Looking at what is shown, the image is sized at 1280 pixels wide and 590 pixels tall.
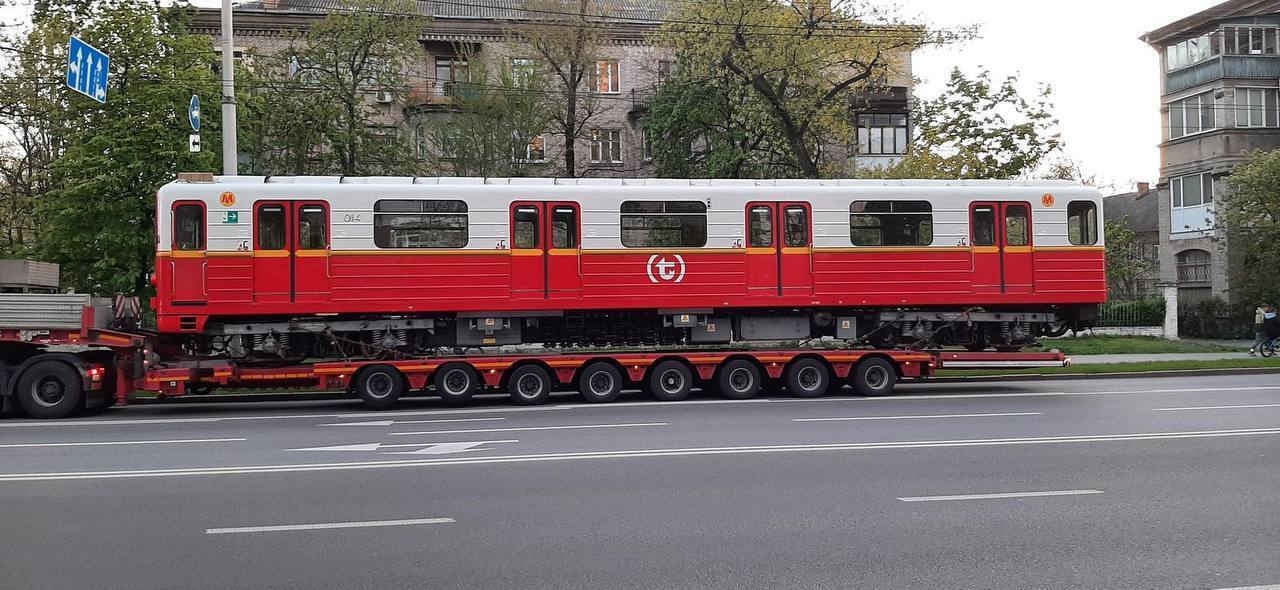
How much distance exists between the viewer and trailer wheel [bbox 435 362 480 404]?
54.2 ft

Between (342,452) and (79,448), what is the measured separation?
3.44m

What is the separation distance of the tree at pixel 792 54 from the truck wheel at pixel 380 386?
16625mm

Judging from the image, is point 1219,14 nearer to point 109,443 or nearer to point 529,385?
point 529,385

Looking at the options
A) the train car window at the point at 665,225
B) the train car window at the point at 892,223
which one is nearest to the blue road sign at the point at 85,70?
the train car window at the point at 665,225

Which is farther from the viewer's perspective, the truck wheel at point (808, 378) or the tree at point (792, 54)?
the tree at point (792, 54)

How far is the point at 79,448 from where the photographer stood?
1202cm

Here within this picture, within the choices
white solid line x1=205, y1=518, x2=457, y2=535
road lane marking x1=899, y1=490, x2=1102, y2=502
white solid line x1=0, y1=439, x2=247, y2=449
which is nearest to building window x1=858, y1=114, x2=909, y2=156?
white solid line x1=0, y1=439, x2=247, y2=449

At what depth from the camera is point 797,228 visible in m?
17.8

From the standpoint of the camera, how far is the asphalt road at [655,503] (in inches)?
245

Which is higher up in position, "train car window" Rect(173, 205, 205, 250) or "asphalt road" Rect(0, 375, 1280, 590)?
"train car window" Rect(173, 205, 205, 250)

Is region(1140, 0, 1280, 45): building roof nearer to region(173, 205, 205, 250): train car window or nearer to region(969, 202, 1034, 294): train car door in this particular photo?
region(969, 202, 1034, 294): train car door

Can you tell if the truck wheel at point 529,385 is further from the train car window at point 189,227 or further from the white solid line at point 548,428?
the train car window at point 189,227

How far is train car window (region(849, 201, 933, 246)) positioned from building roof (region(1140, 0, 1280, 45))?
31.7 metres

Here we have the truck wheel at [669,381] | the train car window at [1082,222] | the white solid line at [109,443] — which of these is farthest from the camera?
the train car window at [1082,222]
